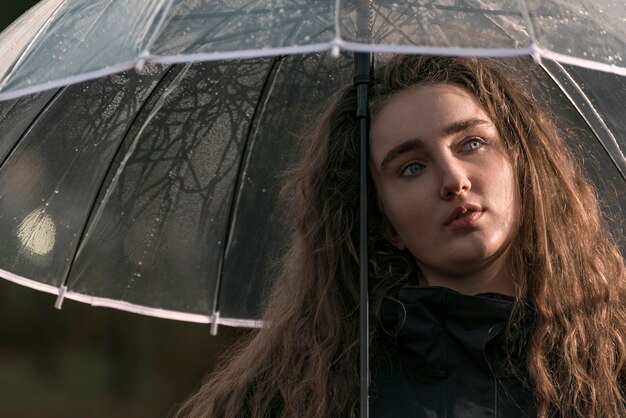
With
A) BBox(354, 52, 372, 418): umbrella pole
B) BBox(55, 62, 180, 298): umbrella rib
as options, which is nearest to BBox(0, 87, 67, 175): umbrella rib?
BBox(55, 62, 180, 298): umbrella rib

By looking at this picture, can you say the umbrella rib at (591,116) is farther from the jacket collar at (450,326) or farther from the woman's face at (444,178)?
the jacket collar at (450,326)

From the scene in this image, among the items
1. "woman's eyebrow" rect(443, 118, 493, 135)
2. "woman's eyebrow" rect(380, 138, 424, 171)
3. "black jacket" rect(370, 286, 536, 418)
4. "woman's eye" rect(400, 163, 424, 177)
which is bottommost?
"black jacket" rect(370, 286, 536, 418)

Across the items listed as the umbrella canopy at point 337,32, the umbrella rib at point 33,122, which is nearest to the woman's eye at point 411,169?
the umbrella canopy at point 337,32

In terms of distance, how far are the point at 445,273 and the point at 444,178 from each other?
0.68 feet

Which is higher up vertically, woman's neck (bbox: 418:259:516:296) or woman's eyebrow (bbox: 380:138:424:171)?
woman's eyebrow (bbox: 380:138:424:171)

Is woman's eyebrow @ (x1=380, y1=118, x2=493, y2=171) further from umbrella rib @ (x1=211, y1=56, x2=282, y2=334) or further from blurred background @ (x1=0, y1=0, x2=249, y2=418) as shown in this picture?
blurred background @ (x1=0, y1=0, x2=249, y2=418)

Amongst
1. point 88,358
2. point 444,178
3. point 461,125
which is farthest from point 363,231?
point 88,358

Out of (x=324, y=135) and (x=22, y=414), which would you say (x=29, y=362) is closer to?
(x=22, y=414)

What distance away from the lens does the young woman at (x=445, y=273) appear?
2.19 metres

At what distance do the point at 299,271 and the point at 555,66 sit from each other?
68 cm

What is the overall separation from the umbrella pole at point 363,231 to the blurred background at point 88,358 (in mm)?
3202

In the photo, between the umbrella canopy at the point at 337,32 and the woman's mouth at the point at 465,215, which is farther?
the woman's mouth at the point at 465,215

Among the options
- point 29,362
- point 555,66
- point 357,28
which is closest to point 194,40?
point 357,28

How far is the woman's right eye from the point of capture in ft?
7.43
